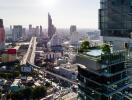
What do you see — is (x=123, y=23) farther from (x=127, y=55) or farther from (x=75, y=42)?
(x=75, y=42)

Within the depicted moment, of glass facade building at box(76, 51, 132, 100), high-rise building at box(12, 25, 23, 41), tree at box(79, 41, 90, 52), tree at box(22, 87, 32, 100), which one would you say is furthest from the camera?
high-rise building at box(12, 25, 23, 41)

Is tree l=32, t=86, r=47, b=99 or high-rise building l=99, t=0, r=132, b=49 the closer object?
high-rise building l=99, t=0, r=132, b=49

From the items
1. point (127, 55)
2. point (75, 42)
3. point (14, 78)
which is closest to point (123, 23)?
point (127, 55)

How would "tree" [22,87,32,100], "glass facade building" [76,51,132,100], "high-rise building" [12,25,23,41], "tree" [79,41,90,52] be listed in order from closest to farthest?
"glass facade building" [76,51,132,100] → "tree" [79,41,90,52] → "tree" [22,87,32,100] → "high-rise building" [12,25,23,41]

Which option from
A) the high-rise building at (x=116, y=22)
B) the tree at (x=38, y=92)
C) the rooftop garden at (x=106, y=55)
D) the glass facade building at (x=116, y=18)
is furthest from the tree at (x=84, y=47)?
the tree at (x=38, y=92)

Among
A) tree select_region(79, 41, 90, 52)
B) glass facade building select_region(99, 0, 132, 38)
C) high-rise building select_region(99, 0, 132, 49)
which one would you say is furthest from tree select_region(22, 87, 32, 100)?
tree select_region(79, 41, 90, 52)

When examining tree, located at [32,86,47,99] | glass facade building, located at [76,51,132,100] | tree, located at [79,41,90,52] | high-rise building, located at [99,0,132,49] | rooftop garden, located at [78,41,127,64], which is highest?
high-rise building, located at [99,0,132,49]

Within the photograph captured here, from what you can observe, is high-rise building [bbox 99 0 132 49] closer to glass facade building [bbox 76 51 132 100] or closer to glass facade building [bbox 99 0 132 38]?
glass facade building [bbox 99 0 132 38]
